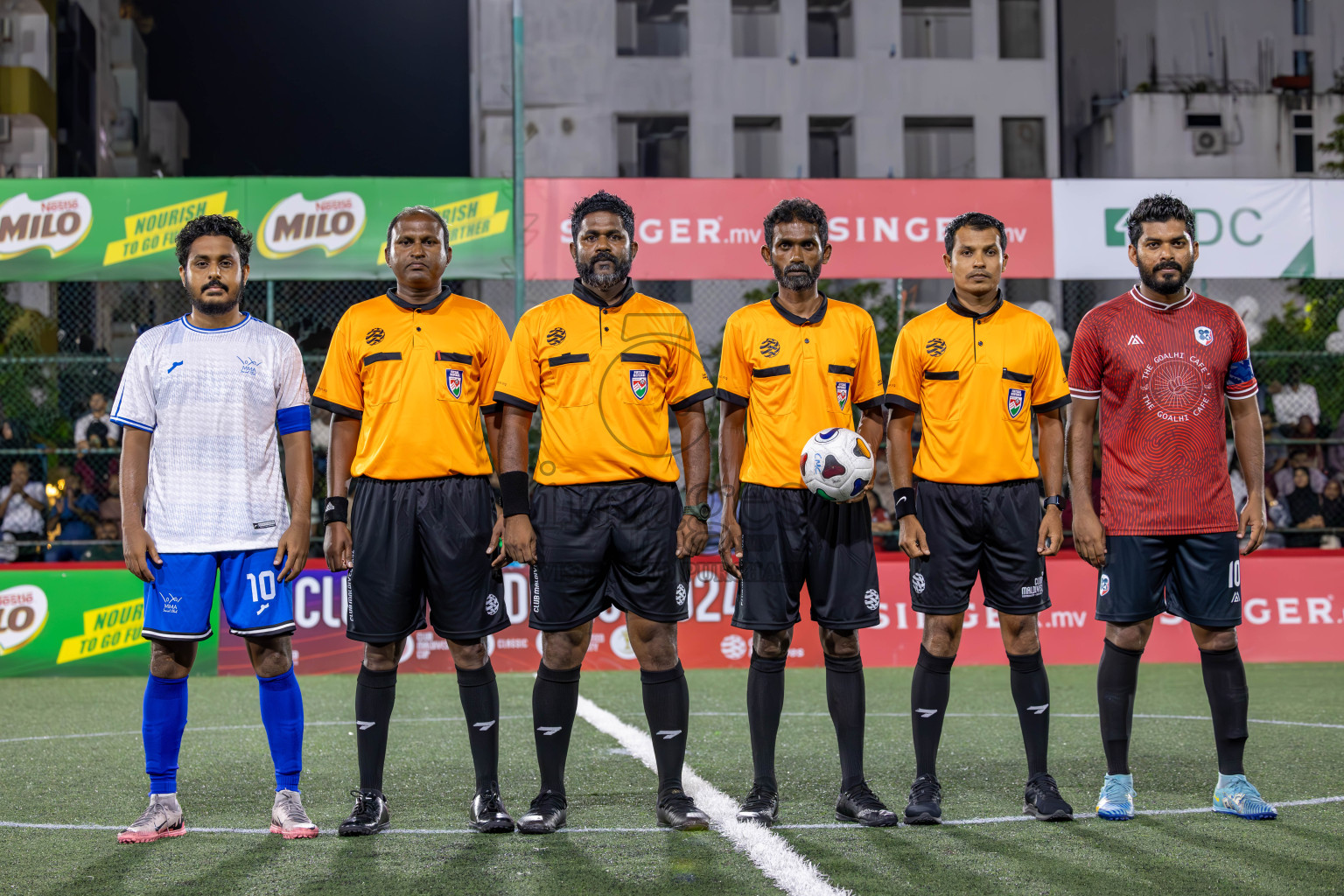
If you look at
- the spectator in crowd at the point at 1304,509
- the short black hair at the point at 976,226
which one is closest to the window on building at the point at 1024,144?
the spectator in crowd at the point at 1304,509

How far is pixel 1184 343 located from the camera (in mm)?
4910

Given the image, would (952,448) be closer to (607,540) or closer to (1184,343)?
(1184,343)

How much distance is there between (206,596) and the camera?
4609 mm

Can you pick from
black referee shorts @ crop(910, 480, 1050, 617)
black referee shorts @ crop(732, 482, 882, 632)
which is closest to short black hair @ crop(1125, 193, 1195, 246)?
black referee shorts @ crop(910, 480, 1050, 617)

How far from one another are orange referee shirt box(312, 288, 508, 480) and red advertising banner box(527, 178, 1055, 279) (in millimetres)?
6304

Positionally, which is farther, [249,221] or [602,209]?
[249,221]

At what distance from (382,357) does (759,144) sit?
76.7ft

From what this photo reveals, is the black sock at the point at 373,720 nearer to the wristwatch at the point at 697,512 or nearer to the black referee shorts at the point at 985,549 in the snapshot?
the wristwatch at the point at 697,512

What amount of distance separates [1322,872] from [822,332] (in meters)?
2.37

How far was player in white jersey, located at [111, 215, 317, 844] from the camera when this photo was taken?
4.56 m

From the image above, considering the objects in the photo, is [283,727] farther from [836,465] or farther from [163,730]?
[836,465]

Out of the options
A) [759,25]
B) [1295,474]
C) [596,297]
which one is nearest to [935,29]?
[759,25]

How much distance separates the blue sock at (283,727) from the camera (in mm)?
4617

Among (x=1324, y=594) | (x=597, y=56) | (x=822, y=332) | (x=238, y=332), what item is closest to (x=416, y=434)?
(x=238, y=332)
